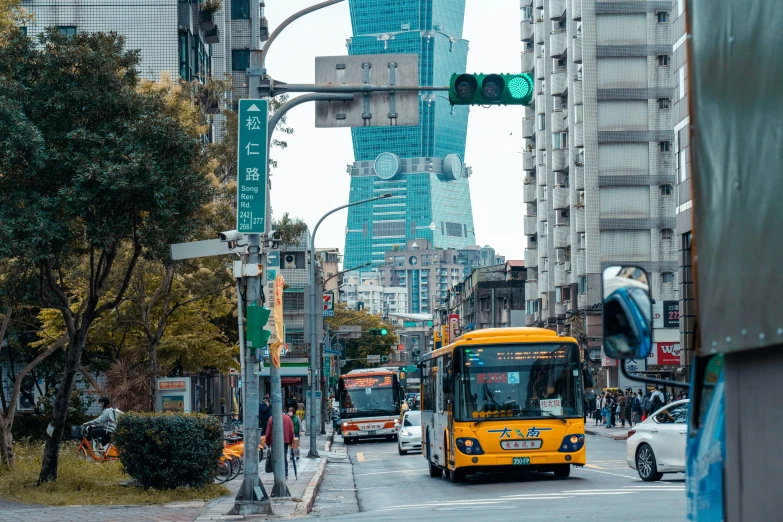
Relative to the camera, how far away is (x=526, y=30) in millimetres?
91250

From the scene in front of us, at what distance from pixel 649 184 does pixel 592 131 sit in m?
4.58

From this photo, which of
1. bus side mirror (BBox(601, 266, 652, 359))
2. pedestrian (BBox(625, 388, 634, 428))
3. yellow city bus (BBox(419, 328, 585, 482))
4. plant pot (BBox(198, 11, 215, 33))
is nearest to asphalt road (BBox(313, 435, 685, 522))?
yellow city bus (BBox(419, 328, 585, 482))

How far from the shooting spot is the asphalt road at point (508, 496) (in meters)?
15.3

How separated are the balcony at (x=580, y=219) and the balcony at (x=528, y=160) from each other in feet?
67.6

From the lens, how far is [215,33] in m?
54.6

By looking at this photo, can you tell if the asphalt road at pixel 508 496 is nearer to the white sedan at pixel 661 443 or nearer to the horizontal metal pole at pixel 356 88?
the white sedan at pixel 661 443

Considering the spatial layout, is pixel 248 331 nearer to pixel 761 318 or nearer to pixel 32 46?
pixel 32 46

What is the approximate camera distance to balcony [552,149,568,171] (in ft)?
247

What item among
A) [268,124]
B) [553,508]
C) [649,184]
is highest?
[649,184]

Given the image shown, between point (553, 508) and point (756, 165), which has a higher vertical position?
point (756, 165)

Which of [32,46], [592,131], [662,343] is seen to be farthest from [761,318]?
[592,131]

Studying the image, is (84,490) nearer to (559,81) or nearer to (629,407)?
(629,407)

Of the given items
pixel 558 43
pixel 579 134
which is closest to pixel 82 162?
pixel 579 134

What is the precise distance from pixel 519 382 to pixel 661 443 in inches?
117
